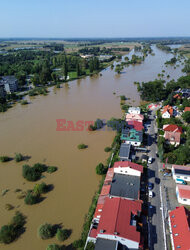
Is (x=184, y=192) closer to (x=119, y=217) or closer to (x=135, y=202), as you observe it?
(x=135, y=202)

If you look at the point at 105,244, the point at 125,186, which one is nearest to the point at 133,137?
the point at 125,186

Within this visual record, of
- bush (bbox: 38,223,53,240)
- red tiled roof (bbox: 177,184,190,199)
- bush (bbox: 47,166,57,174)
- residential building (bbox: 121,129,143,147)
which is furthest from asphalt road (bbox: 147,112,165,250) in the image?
bush (bbox: 47,166,57,174)

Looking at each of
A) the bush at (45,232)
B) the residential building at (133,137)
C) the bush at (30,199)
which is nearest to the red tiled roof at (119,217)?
the bush at (45,232)

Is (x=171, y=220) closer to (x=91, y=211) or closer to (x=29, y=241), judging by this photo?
(x=91, y=211)

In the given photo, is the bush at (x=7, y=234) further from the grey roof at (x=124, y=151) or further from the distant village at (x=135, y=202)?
the grey roof at (x=124, y=151)

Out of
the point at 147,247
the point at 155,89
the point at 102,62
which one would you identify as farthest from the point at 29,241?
the point at 102,62

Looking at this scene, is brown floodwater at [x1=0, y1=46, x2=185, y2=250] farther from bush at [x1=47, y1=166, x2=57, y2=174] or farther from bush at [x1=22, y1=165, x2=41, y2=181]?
bush at [x1=22, y1=165, x2=41, y2=181]

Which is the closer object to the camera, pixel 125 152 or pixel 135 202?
pixel 135 202
